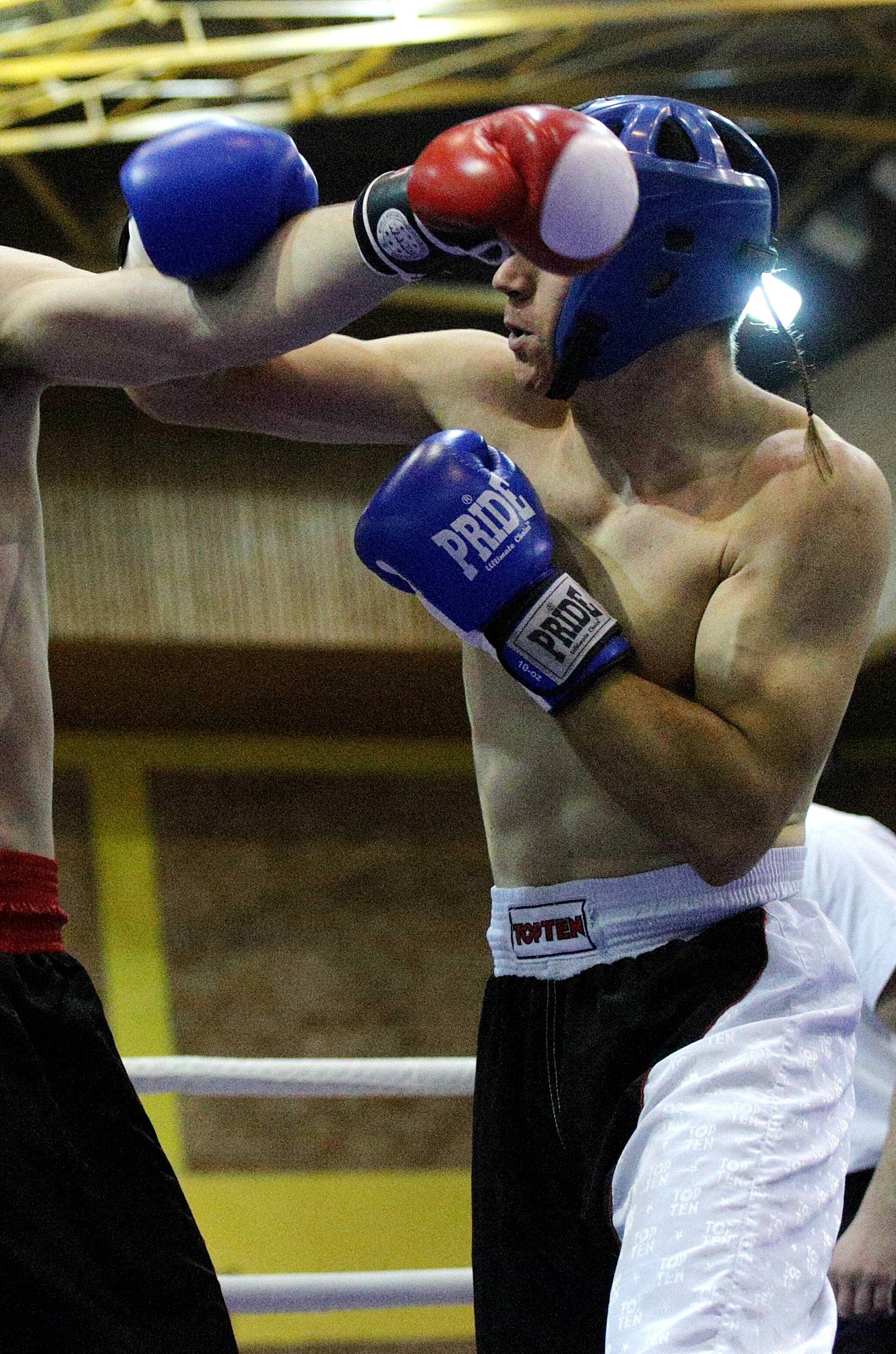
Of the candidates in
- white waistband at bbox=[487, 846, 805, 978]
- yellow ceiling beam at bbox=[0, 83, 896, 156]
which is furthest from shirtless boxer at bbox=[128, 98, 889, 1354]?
yellow ceiling beam at bbox=[0, 83, 896, 156]

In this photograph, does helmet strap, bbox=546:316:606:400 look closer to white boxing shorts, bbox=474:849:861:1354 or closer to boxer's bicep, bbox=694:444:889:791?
boxer's bicep, bbox=694:444:889:791

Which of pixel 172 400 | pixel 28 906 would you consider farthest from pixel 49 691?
pixel 172 400

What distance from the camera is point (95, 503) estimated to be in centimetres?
595

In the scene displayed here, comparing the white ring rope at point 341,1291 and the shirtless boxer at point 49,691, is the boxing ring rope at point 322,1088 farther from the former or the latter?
the shirtless boxer at point 49,691

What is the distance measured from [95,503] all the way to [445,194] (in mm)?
4901

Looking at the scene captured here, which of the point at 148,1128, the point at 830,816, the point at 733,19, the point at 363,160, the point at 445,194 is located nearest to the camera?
the point at 445,194

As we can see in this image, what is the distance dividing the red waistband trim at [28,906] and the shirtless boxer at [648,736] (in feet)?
1.52

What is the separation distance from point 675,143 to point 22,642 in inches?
33.7

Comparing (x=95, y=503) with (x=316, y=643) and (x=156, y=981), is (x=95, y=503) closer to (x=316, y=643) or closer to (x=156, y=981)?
(x=316, y=643)

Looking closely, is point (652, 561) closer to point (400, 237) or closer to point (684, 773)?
point (684, 773)

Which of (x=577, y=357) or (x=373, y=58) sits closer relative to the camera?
(x=577, y=357)

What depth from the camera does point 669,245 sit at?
5.22ft

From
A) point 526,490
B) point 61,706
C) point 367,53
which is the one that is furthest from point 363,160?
point 526,490

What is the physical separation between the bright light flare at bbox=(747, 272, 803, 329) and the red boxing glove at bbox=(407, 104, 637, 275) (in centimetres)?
43
